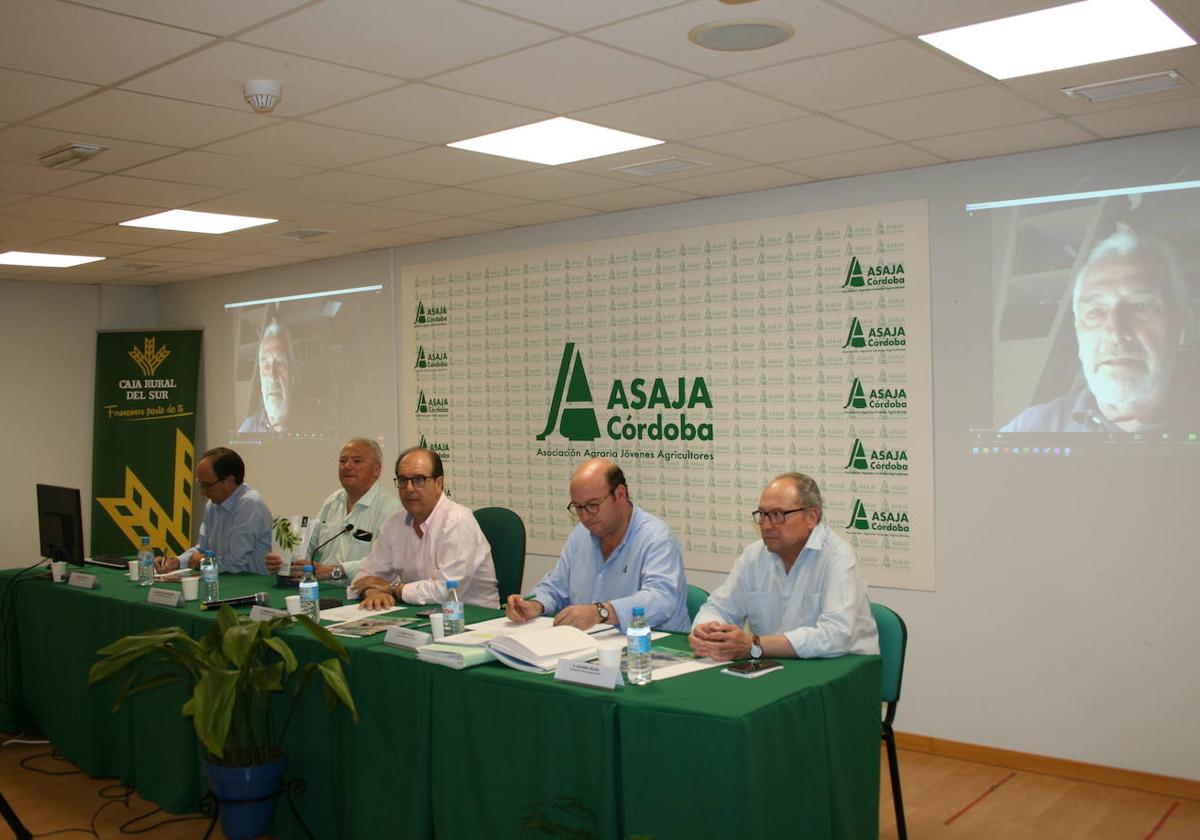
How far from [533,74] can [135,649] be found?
222cm

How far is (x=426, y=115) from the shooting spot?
12.6 ft

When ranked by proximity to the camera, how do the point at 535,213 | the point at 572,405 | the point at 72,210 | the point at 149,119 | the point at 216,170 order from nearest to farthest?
the point at 149,119 < the point at 216,170 < the point at 72,210 < the point at 535,213 < the point at 572,405

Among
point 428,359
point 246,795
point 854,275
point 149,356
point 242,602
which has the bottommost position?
point 246,795

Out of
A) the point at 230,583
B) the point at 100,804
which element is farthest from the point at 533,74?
the point at 100,804

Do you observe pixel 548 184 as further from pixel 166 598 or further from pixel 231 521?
pixel 166 598

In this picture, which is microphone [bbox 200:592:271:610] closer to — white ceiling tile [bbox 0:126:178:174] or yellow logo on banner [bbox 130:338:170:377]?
white ceiling tile [bbox 0:126:178:174]

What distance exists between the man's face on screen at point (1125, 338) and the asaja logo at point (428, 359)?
3900 mm

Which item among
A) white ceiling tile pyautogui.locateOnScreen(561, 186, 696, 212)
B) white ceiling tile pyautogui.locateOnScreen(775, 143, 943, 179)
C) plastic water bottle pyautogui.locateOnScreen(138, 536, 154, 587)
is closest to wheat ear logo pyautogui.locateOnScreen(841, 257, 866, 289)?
white ceiling tile pyautogui.locateOnScreen(775, 143, 943, 179)

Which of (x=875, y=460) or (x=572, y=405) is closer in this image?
(x=875, y=460)

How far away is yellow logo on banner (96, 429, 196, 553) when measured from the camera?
8641 mm

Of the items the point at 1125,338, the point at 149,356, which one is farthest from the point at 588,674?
the point at 149,356

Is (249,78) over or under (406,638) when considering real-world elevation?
over

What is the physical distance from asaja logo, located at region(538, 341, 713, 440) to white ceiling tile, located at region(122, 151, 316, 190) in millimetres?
2091

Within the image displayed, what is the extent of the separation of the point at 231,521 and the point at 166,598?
1304 mm
